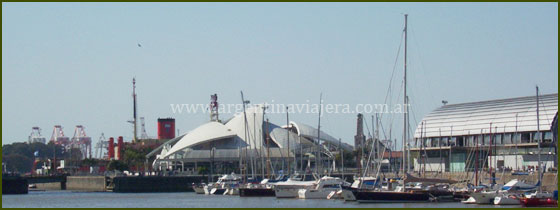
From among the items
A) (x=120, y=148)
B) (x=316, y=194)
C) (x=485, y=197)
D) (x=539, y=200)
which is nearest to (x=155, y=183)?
(x=316, y=194)

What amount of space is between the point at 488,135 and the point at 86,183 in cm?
4605

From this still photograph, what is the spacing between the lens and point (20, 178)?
10819 cm

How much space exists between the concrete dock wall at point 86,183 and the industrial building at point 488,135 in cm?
3481

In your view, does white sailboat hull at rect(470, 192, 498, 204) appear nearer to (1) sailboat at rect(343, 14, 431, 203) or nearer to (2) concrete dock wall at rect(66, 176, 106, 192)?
(1) sailboat at rect(343, 14, 431, 203)

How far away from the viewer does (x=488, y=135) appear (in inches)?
4264

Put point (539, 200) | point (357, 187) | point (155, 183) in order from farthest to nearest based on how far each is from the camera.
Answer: point (155, 183), point (357, 187), point (539, 200)

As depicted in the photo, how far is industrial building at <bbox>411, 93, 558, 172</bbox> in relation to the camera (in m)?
99.2

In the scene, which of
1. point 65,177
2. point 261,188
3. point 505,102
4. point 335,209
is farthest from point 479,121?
point 335,209

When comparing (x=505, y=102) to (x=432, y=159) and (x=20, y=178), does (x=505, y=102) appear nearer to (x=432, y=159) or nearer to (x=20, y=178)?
(x=432, y=159)

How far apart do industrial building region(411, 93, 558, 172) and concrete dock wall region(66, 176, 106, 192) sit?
114 ft

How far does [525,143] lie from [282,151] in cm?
3557

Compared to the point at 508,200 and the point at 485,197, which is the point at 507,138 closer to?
the point at 485,197

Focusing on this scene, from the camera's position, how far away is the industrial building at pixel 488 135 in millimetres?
99188

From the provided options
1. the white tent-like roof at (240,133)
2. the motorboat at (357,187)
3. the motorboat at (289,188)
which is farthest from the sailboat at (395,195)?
the white tent-like roof at (240,133)
